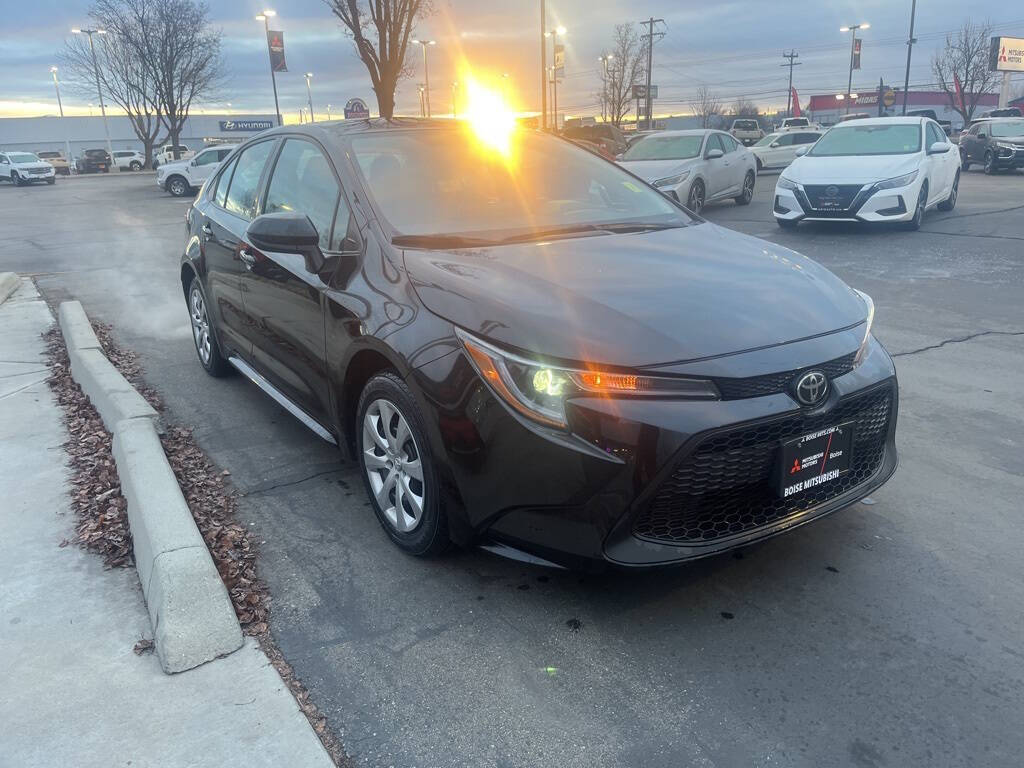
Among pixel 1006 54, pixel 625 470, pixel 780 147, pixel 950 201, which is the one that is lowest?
pixel 950 201

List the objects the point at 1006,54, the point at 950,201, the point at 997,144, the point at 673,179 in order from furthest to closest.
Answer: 1. the point at 1006,54
2. the point at 997,144
3. the point at 673,179
4. the point at 950,201

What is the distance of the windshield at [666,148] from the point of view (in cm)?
1512

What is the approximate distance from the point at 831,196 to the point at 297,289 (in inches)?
370

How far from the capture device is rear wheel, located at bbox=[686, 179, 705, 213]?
14420 millimetres

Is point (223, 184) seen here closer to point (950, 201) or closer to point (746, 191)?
point (950, 201)

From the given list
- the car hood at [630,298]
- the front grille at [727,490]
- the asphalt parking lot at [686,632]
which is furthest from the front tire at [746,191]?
the front grille at [727,490]

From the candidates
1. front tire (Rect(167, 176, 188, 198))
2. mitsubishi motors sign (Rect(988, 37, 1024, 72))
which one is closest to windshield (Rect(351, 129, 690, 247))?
front tire (Rect(167, 176, 188, 198))

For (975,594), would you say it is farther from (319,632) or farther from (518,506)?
(319,632)

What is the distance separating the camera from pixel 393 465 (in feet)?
10.6

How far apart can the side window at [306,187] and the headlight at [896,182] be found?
30.3 ft

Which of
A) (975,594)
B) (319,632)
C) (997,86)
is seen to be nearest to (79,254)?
(319,632)

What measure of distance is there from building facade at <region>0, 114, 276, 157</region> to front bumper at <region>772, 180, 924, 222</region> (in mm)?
76195

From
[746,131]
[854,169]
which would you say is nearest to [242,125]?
[746,131]

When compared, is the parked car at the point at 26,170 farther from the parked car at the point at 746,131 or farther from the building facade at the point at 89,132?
the building facade at the point at 89,132
